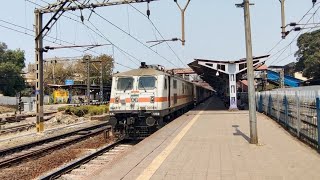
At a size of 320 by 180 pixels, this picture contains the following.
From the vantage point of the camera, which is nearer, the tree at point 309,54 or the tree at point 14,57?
the tree at point 309,54

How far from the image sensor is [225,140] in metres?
11.6

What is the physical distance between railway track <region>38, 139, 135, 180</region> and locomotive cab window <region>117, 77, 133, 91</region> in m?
2.74

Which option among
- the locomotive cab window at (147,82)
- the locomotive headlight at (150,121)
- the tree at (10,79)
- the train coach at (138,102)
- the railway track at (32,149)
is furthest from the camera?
the tree at (10,79)

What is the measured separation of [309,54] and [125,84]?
4857 cm

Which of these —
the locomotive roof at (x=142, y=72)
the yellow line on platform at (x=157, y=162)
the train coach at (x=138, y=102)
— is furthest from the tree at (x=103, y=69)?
the yellow line on platform at (x=157, y=162)

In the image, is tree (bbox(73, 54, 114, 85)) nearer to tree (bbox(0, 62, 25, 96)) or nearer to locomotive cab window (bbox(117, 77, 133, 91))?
tree (bbox(0, 62, 25, 96))

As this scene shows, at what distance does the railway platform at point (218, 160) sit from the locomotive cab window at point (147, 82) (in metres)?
4.37

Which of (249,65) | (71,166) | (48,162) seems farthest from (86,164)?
(249,65)

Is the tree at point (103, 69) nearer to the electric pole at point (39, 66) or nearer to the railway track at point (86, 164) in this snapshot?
the electric pole at point (39, 66)

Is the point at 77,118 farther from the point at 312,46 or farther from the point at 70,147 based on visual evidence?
the point at 312,46

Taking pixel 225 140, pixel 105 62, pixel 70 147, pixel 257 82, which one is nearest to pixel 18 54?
pixel 105 62

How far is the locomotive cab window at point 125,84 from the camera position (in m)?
16.7

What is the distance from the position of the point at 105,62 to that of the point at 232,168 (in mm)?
74777

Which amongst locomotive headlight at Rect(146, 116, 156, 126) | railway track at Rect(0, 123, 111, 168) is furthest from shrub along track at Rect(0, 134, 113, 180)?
locomotive headlight at Rect(146, 116, 156, 126)
